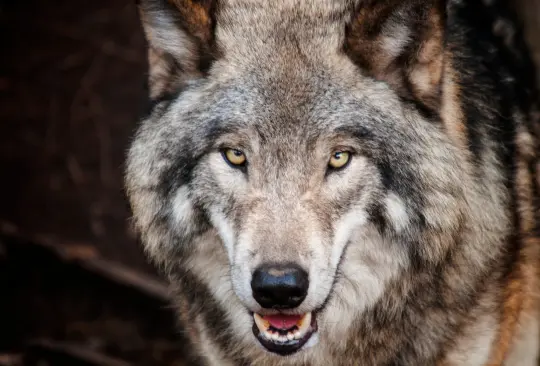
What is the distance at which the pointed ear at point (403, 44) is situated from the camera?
3264 millimetres

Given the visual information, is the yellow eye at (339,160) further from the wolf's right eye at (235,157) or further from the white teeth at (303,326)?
the white teeth at (303,326)

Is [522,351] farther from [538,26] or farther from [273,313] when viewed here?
[538,26]

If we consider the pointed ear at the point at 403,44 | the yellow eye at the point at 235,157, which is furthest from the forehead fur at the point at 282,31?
the yellow eye at the point at 235,157

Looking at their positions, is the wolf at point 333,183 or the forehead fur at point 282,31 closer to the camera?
the wolf at point 333,183

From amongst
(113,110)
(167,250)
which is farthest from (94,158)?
(167,250)

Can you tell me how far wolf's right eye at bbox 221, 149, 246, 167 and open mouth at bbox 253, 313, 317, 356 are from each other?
0.57 m

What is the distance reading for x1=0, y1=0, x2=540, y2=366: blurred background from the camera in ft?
19.2

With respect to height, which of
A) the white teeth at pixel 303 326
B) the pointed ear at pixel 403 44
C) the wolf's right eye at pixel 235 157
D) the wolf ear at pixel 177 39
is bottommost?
the white teeth at pixel 303 326

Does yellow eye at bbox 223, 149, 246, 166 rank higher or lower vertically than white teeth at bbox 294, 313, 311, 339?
higher

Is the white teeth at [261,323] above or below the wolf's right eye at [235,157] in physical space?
below

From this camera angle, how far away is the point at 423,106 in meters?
3.43

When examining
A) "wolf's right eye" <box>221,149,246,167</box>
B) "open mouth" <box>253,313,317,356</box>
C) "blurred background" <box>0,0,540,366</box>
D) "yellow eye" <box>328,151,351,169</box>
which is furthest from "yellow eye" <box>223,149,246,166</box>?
"blurred background" <box>0,0,540,366</box>

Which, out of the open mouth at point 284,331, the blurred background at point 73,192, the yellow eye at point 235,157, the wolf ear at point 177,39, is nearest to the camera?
the open mouth at point 284,331

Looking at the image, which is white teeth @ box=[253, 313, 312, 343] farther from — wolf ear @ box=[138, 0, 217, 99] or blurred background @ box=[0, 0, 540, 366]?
blurred background @ box=[0, 0, 540, 366]
